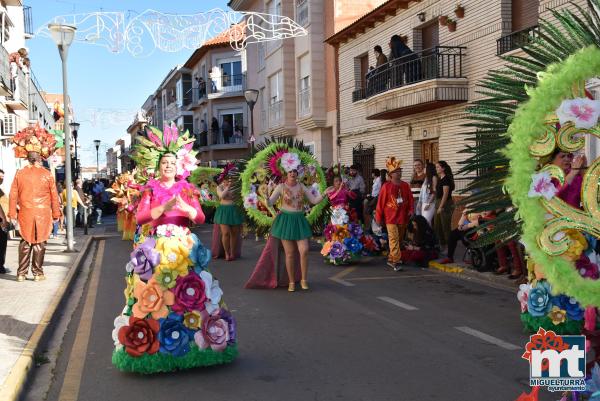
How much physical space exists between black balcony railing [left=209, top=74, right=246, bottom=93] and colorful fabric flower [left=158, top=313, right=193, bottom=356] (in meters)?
41.2

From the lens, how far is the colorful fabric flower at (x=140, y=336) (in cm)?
527

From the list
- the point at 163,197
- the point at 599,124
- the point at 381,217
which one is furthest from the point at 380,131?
the point at 599,124

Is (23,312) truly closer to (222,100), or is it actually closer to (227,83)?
(227,83)

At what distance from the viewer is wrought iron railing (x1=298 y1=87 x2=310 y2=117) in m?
26.3

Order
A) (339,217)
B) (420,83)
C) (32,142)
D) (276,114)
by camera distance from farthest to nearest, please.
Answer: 1. (276,114)
2. (420,83)
3. (339,217)
4. (32,142)

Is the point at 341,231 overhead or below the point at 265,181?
below

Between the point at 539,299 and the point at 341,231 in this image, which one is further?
the point at 341,231

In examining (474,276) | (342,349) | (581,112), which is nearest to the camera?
(581,112)

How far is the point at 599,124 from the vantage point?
3385mm

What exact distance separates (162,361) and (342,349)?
1.75 m

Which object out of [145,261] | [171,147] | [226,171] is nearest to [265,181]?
[226,171]

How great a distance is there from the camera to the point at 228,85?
151 feet

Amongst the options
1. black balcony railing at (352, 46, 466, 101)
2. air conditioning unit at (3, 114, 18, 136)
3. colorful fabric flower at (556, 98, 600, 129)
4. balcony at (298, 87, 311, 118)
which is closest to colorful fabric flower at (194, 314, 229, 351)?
colorful fabric flower at (556, 98, 600, 129)

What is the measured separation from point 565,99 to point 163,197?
354cm
